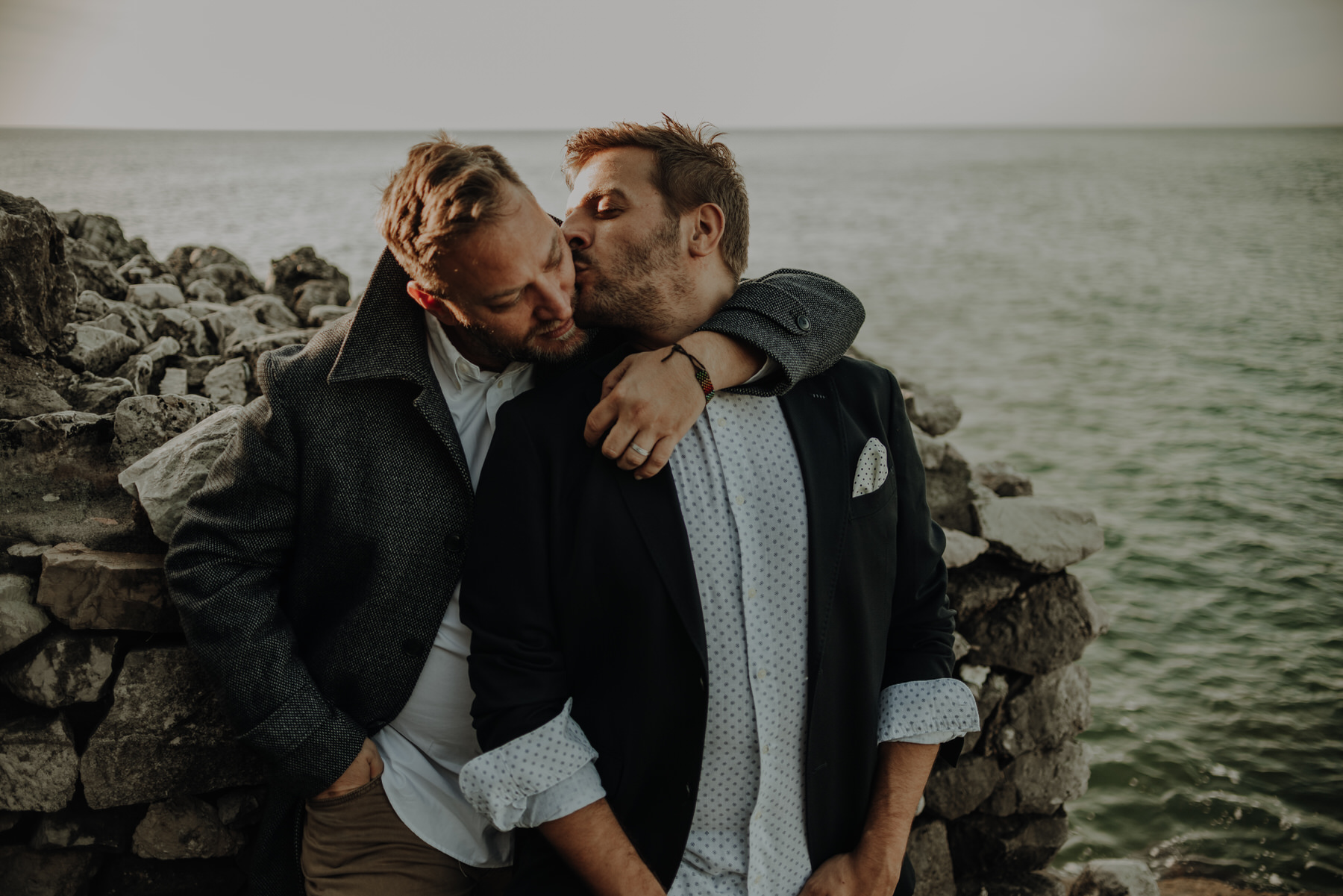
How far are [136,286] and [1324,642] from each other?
8.53 m

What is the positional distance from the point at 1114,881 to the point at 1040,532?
1553mm

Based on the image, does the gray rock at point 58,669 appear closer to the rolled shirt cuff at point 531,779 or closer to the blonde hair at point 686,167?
the rolled shirt cuff at point 531,779

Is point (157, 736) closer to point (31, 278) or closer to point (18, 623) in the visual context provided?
point (18, 623)

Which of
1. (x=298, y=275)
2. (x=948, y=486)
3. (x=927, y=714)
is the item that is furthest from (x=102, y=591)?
(x=298, y=275)

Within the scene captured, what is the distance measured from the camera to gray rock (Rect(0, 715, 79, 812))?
2.22m

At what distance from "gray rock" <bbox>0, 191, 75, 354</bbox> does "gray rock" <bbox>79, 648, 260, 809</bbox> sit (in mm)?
1224

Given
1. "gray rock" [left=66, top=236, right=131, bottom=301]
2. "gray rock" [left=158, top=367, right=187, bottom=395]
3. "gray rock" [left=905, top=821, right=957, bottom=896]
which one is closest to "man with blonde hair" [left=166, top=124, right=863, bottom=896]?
"gray rock" [left=158, top=367, right=187, bottom=395]

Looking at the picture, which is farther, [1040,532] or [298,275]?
[298,275]

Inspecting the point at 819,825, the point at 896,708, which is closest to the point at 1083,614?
the point at 896,708

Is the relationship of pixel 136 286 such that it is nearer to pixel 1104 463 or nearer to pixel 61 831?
pixel 61 831

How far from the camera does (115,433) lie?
2.50 meters

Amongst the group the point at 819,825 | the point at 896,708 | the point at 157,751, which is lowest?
the point at 157,751

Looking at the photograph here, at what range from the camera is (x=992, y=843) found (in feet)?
10.9

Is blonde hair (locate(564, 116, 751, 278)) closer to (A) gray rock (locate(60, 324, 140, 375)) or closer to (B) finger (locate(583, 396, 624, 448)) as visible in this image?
(B) finger (locate(583, 396, 624, 448))
